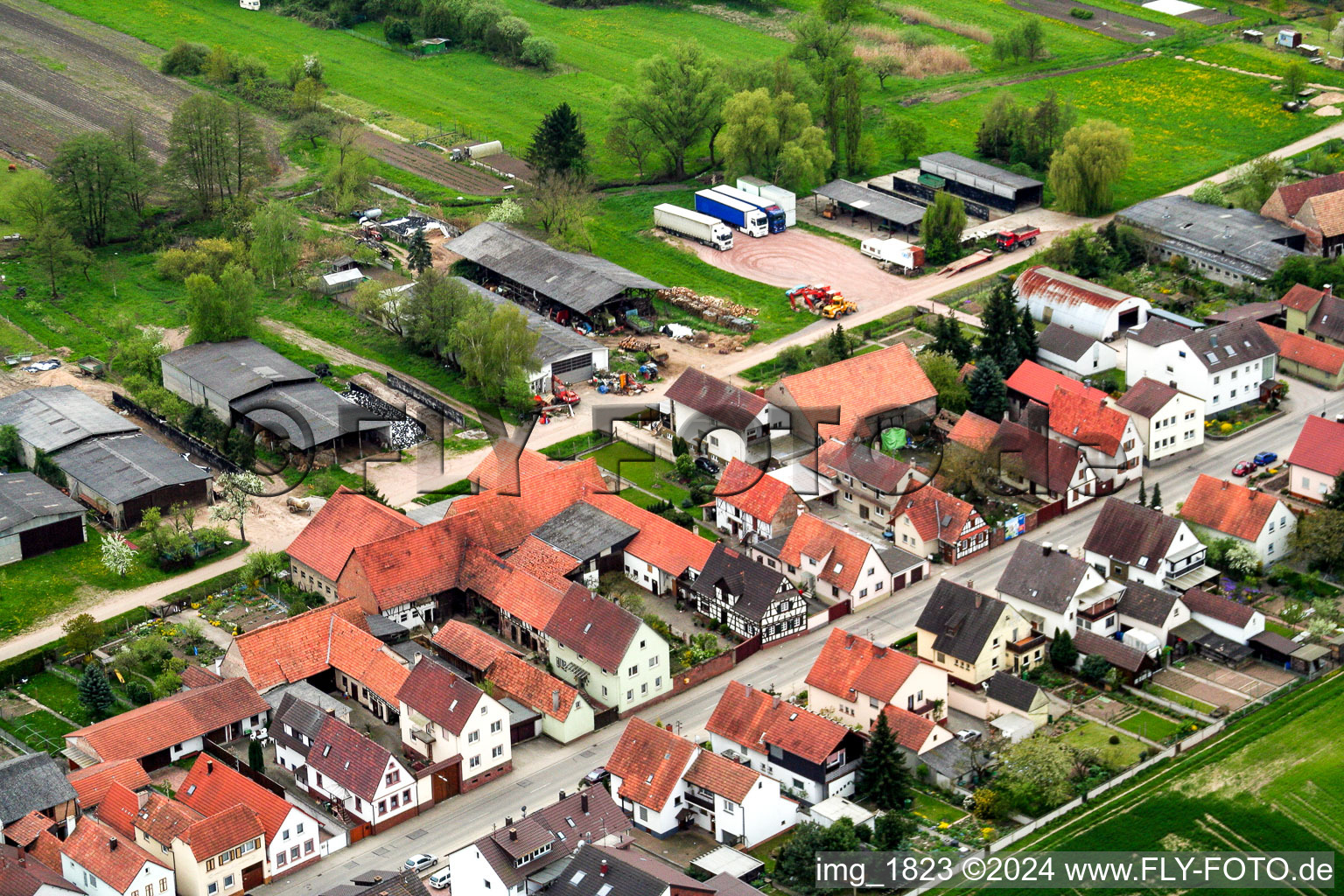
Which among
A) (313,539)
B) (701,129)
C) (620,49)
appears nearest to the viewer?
(313,539)

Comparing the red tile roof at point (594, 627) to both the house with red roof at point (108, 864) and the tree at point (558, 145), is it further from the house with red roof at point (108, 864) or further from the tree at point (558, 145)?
the tree at point (558, 145)

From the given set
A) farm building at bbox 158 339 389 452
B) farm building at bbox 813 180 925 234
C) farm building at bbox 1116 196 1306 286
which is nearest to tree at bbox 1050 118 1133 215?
farm building at bbox 1116 196 1306 286

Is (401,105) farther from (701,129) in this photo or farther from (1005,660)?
(1005,660)

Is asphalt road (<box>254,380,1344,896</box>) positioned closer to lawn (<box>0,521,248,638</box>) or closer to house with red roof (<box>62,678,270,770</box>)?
house with red roof (<box>62,678,270,770</box>)

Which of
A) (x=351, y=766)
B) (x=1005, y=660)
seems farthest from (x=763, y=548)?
(x=351, y=766)

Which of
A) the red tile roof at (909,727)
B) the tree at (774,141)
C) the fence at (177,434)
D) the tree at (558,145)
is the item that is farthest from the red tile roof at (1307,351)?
the fence at (177,434)

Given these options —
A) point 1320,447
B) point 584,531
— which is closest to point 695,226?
point 584,531
